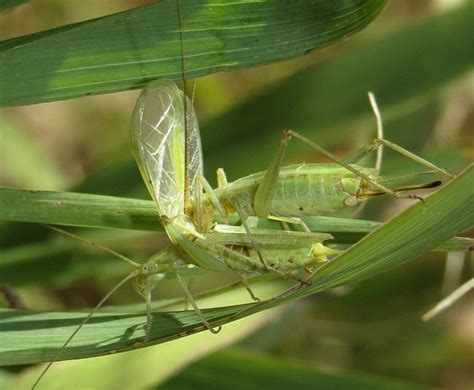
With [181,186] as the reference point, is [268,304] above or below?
below

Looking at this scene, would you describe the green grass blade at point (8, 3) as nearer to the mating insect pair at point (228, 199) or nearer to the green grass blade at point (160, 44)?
the green grass blade at point (160, 44)

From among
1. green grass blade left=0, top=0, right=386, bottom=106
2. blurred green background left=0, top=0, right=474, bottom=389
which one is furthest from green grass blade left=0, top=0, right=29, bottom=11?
blurred green background left=0, top=0, right=474, bottom=389

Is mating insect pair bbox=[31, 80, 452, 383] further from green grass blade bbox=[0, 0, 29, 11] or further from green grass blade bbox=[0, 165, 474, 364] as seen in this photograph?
green grass blade bbox=[0, 0, 29, 11]

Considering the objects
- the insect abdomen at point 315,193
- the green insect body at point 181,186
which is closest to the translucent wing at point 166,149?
the green insect body at point 181,186

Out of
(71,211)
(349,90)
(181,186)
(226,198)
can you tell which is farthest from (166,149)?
(349,90)

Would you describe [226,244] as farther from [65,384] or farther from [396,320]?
[396,320]

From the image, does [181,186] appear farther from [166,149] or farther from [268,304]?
[268,304]
